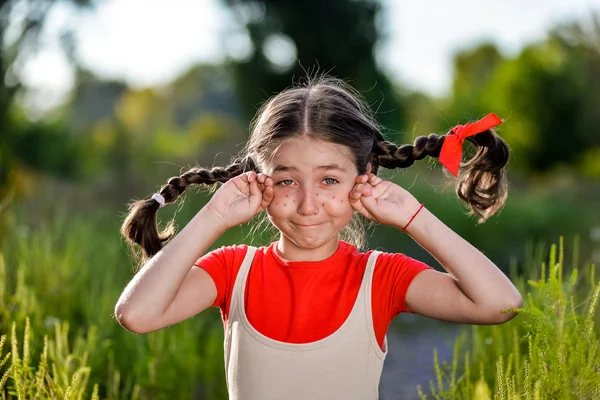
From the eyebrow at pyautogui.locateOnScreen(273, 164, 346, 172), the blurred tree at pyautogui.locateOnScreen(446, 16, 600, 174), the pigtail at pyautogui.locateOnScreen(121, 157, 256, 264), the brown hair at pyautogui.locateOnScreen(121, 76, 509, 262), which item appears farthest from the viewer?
the blurred tree at pyautogui.locateOnScreen(446, 16, 600, 174)

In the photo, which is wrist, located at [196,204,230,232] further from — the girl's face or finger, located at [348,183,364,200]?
finger, located at [348,183,364,200]

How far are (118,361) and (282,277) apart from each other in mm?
1801

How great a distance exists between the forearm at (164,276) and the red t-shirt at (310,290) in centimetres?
13

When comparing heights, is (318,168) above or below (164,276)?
above

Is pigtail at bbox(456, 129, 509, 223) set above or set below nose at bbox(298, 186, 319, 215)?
above

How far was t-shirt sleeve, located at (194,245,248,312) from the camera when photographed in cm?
233

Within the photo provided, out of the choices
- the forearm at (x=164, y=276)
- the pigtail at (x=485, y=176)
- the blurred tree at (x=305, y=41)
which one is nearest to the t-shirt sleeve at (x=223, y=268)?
the forearm at (x=164, y=276)

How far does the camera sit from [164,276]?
217 centimetres

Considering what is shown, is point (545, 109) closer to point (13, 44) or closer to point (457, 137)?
point (13, 44)

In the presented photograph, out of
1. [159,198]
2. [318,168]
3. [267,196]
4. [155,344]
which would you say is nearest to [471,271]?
[318,168]

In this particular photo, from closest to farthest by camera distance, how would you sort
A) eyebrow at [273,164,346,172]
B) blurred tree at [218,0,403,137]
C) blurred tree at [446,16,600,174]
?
1. eyebrow at [273,164,346,172]
2. blurred tree at [218,0,403,137]
3. blurred tree at [446,16,600,174]

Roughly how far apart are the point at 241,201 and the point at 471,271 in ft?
2.37

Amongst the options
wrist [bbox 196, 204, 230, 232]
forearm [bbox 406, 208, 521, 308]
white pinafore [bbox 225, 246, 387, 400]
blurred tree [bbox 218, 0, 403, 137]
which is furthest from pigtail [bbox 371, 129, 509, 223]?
blurred tree [bbox 218, 0, 403, 137]

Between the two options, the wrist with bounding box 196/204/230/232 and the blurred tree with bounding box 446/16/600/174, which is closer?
the wrist with bounding box 196/204/230/232
